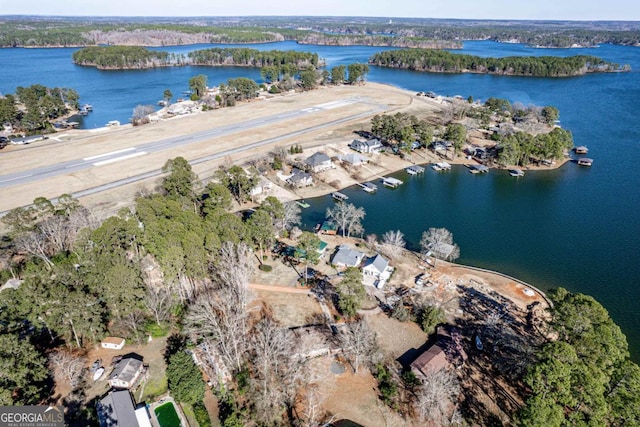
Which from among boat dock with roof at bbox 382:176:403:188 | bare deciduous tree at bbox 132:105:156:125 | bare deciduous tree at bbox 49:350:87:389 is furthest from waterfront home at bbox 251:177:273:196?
bare deciduous tree at bbox 132:105:156:125

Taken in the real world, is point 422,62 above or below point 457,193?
above

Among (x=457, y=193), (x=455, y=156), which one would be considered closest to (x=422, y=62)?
(x=455, y=156)

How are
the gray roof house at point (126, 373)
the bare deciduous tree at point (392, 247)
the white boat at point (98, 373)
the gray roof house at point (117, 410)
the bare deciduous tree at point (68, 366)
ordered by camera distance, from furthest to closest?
the bare deciduous tree at point (392, 247) < the white boat at point (98, 373) < the bare deciduous tree at point (68, 366) < the gray roof house at point (126, 373) < the gray roof house at point (117, 410)

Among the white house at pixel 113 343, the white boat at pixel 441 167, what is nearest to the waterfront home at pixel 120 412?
the white house at pixel 113 343

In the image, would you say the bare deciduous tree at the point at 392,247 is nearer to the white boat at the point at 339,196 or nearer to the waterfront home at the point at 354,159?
the white boat at the point at 339,196

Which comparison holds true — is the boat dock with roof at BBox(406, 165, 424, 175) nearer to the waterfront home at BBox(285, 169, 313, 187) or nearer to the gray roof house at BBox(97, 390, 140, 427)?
the waterfront home at BBox(285, 169, 313, 187)

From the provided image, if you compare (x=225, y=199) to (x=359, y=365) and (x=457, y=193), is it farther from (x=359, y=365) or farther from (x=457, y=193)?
(x=457, y=193)
